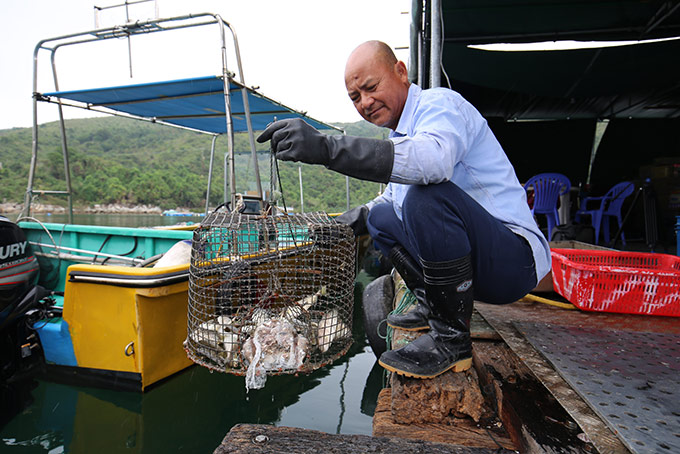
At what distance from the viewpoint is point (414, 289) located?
187 cm

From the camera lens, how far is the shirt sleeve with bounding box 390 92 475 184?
1143mm

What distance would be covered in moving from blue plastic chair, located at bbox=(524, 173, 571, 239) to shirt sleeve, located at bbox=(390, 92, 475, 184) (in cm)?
422

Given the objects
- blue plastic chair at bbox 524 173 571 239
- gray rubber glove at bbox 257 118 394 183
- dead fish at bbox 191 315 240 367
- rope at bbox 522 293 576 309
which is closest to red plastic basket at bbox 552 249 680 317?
rope at bbox 522 293 576 309

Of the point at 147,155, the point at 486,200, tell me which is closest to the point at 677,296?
the point at 486,200

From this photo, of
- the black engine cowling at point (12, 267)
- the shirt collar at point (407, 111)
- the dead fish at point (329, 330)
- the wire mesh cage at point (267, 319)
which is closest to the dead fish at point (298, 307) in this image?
the wire mesh cage at point (267, 319)

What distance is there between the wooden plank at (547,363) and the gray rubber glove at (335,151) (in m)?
0.86

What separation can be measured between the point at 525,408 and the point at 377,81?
1233mm

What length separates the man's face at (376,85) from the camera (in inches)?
56.7

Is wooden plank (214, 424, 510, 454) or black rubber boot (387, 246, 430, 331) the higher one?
black rubber boot (387, 246, 430, 331)

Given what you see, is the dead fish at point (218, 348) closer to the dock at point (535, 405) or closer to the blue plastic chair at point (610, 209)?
the dock at point (535, 405)

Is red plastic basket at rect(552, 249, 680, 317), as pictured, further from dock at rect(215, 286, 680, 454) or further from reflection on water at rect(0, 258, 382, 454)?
reflection on water at rect(0, 258, 382, 454)

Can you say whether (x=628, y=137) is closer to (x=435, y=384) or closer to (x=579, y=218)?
(x=579, y=218)

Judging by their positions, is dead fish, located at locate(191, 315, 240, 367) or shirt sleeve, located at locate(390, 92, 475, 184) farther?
dead fish, located at locate(191, 315, 240, 367)

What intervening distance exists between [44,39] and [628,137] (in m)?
11.4
